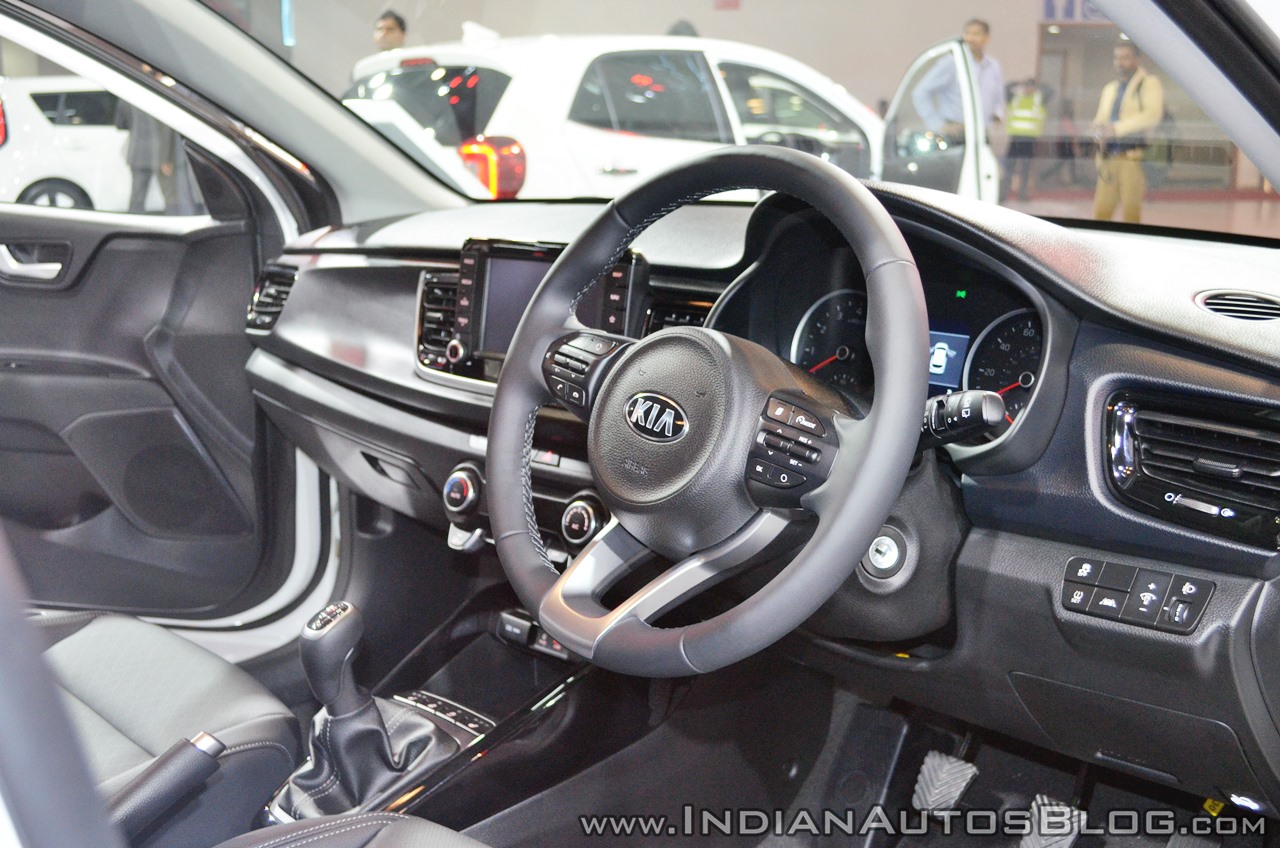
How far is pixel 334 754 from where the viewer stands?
172 cm

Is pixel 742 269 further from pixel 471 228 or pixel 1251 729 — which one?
pixel 1251 729

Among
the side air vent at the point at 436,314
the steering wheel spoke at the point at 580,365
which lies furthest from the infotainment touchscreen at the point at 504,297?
the steering wheel spoke at the point at 580,365

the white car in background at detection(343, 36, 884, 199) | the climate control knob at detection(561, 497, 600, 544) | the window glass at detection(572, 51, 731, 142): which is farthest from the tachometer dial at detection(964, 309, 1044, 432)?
the window glass at detection(572, 51, 731, 142)

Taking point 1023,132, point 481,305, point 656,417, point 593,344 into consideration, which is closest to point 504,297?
point 481,305

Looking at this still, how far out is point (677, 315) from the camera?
5.25 ft

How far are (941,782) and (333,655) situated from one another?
1.00 meters

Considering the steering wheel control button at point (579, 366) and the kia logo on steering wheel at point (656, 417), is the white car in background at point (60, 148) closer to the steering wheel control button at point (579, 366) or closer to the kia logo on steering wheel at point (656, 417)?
the steering wheel control button at point (579, 366)

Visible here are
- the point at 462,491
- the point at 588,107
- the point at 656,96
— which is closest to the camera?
the point at 462,491

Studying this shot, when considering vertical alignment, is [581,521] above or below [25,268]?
below

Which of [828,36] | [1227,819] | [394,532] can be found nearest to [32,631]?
[1227,819]

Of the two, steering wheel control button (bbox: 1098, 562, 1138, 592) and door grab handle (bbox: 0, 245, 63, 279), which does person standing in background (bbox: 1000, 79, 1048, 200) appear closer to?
steering wheel control button (bbox: 1098, 562, 1138, 592)

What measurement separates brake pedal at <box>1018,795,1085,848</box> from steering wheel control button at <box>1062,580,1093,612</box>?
684mm

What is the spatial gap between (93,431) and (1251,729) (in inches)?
80.9

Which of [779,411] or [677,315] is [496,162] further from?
[779,411]
